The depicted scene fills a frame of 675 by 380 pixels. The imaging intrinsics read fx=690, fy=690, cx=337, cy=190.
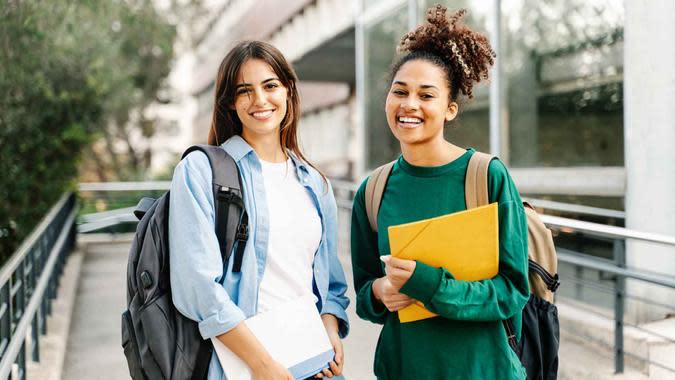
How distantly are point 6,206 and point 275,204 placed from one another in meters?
8.48

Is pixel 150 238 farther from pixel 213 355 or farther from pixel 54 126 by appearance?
pixel 54 126

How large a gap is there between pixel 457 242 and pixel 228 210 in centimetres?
63

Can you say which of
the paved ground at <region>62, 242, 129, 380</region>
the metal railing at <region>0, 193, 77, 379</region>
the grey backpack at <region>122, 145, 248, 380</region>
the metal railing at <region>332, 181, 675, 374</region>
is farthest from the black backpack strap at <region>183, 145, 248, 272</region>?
the paved ground at <region>62, 242, 129, 380</region>

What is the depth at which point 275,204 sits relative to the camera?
2.05m

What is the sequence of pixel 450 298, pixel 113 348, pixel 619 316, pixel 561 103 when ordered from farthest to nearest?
pixel 561 103 → pixel 113 348 → pixel 619 316 → pixel 450 298

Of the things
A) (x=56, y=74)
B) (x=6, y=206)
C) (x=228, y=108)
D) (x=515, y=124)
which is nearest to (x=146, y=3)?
(x=56, y=74)

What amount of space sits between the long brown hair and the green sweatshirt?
17.0 inches

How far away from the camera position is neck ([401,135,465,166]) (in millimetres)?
1946

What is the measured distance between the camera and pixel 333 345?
7.09 feet

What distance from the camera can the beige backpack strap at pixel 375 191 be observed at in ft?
6.69

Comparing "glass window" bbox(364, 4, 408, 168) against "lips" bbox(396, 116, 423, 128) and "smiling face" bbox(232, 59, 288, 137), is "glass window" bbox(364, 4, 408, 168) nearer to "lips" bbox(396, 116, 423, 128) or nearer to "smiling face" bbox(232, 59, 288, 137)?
"smiling face" bbox(232, 59, 288, 137)

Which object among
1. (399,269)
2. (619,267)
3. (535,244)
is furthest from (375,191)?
(619,267)

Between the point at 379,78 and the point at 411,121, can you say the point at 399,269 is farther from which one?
the point at 379,78

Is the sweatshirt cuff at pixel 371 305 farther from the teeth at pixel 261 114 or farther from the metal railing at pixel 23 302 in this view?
the metal railing at pixel 23 302
